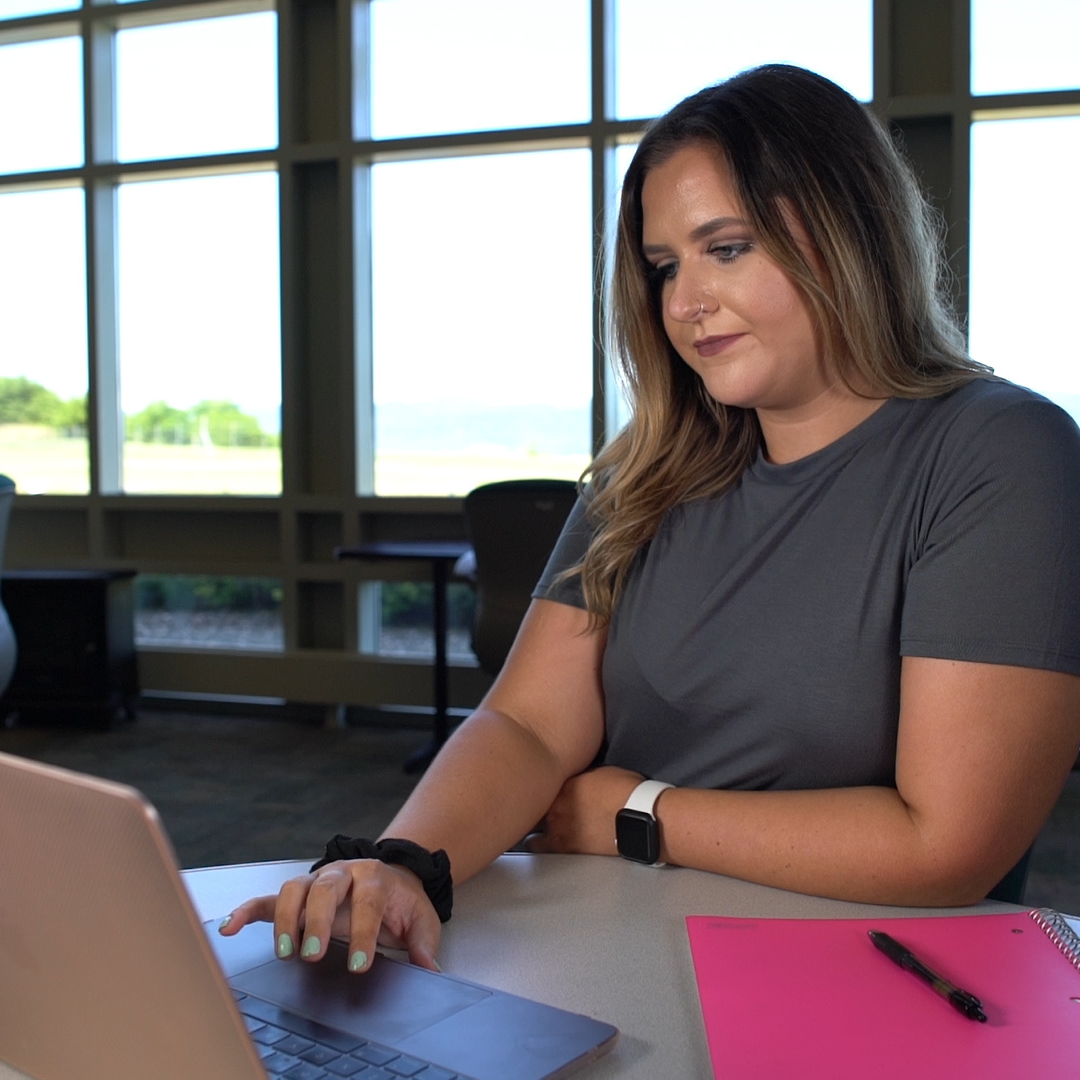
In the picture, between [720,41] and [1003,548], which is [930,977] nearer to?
[1003,548]

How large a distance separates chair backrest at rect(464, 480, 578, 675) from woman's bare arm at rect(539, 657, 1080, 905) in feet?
8.35

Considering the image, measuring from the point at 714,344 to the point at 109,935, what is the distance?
3.09ft

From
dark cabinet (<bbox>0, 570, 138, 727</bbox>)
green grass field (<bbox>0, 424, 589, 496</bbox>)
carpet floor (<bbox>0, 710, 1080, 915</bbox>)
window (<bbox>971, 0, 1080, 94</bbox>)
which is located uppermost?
window (<bbox>971, 0, 1080, 94</bbox>)

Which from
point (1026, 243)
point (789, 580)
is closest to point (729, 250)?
point (789, 580)

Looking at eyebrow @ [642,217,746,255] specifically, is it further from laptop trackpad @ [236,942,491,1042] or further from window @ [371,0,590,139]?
window @ [371,0,590,139]

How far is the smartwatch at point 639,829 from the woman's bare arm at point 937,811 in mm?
31

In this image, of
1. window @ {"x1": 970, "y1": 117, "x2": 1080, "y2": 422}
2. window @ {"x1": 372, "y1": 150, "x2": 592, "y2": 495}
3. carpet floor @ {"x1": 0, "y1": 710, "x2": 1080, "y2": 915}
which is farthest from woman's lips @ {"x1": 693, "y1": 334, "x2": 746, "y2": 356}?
window @ {"x1": 372, "y1": 150, "x2": 592, "y2": 495}

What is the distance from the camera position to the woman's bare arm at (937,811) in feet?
3.34

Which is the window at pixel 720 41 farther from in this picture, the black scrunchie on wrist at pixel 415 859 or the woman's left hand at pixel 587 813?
the black scrunchie on wrist at pixel 415 859

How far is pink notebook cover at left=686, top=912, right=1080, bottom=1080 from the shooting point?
2.29ft

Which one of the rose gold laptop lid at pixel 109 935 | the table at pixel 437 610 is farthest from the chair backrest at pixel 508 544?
the rose gold laptop lid at pixel 109 935

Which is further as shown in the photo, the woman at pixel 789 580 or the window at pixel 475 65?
the window at pixel 475 65

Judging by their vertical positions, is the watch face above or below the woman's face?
below

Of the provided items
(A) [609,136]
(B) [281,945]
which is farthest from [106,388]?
(B) [281,945]
